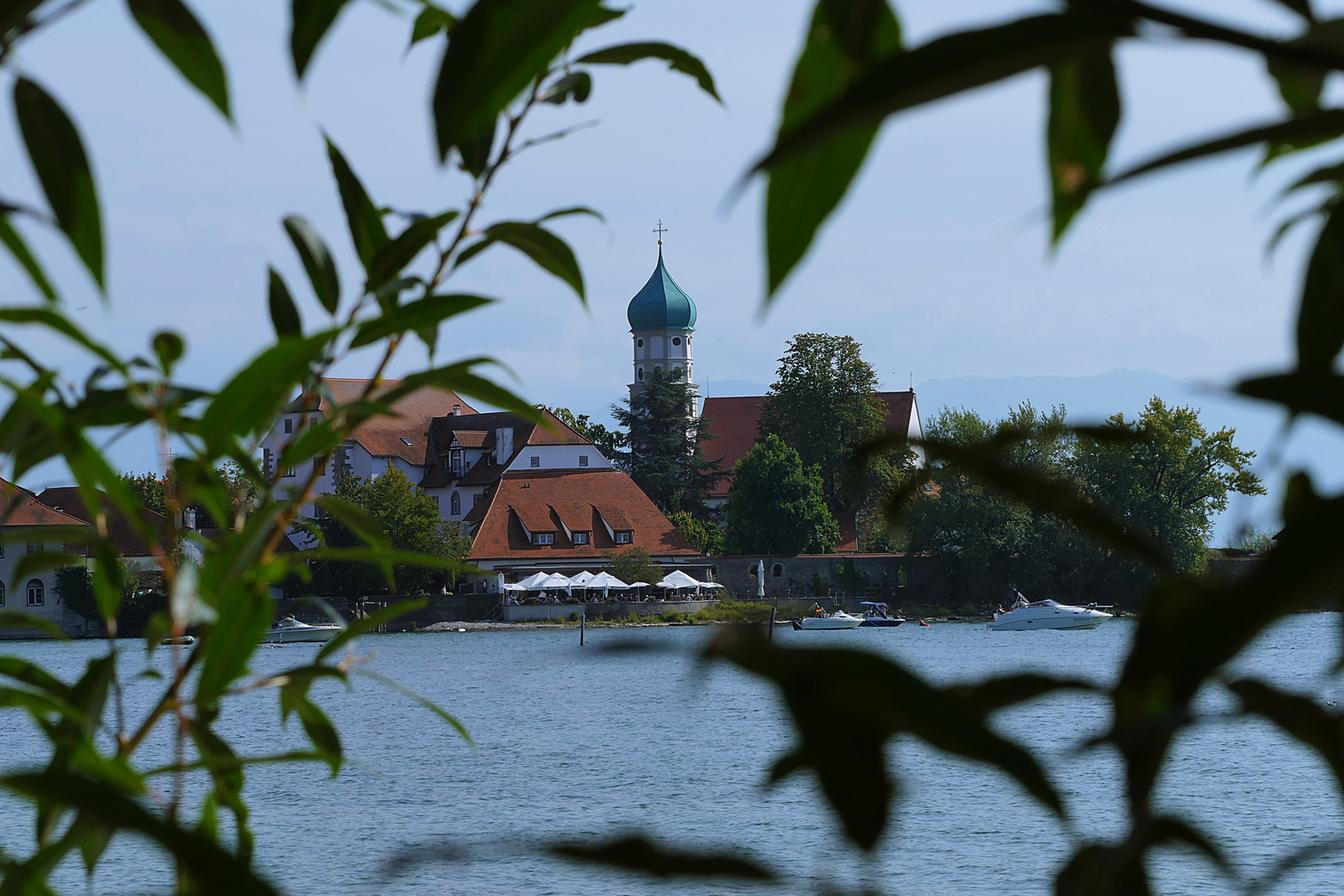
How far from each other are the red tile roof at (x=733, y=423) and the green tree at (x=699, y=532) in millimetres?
3621

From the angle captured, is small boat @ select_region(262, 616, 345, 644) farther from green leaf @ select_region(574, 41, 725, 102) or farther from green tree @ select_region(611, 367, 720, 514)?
green leaf @ select_region(574, 41, 725, 102)

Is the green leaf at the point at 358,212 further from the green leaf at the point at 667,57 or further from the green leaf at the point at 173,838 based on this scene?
the green leaf at the point at 173,838

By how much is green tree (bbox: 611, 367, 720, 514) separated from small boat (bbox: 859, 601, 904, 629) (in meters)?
12.5

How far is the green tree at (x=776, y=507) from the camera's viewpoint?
181 feet

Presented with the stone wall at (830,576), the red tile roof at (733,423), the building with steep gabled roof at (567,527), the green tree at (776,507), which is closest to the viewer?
the building with steep gabled roof at (567,527)

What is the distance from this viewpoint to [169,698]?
70 cm

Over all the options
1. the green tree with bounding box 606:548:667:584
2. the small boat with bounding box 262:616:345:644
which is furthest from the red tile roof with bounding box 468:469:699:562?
the small boat with bounding box 262:616:345:644

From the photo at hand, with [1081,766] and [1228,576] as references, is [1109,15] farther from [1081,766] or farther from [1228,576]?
[1081,766]

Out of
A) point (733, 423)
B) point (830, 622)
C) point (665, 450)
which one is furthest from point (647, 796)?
point (733, 423)

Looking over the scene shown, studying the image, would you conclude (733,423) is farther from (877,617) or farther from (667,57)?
(667,57)

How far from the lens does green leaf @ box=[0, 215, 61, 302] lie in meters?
0.57

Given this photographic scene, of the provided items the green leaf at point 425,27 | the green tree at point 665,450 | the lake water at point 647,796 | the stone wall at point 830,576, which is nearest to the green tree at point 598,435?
the green tree at point 665,450

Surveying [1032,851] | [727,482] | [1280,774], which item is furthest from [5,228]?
Result: [727,482]

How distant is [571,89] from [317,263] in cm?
18
